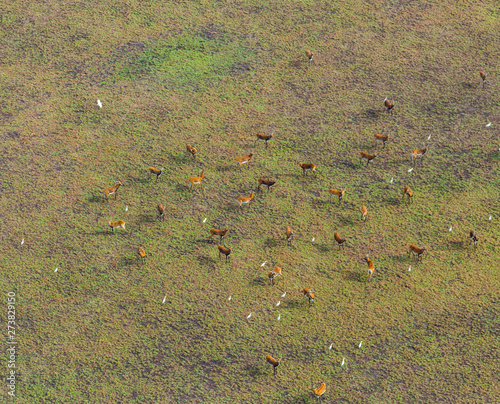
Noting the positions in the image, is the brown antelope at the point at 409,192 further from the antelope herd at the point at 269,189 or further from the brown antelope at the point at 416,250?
the brown antelope at the point at 416,250

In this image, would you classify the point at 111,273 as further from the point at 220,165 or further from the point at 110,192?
the point at 220,165

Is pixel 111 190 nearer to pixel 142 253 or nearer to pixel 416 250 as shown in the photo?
pixel 142 253

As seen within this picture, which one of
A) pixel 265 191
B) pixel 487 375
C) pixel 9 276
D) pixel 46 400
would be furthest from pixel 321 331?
pixel 9 276

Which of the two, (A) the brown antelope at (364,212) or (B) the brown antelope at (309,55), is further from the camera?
(B) the brown antelope at (309,55)

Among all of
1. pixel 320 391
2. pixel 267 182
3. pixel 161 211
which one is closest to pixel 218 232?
pixel 161 211

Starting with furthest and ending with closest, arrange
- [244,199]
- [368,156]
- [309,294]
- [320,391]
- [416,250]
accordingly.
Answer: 1. [368,156]
2. [244,199]
3. [416,250]
4. [309,294]
5. [320,391]

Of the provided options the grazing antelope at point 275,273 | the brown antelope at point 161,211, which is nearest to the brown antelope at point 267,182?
the brown antelope at point 161,211

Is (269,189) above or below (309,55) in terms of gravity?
below

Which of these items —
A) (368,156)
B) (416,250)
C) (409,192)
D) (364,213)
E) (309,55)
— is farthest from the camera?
(309,55)
